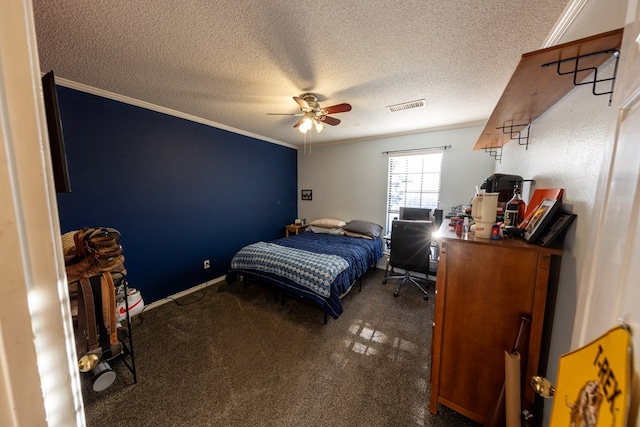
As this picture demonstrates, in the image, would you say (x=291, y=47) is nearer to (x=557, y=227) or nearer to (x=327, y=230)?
(x=557, y=227)

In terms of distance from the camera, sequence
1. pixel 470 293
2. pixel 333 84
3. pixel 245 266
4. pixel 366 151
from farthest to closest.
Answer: pixel 366 151 → pixel 245 266 → pixel 333 84 → pixel 470 293

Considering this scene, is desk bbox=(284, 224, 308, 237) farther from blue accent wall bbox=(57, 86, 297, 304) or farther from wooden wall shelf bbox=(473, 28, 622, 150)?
wooden wall shelf bbox=(473, 28, 622, 150)

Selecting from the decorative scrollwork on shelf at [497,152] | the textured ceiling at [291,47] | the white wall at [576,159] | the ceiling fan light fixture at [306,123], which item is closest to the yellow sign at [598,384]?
the white wall at [576,159]

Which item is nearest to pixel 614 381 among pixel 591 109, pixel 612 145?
pixel 612 145

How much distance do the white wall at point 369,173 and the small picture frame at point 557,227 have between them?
98.7 inches

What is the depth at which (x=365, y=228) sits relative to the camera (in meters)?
3.90

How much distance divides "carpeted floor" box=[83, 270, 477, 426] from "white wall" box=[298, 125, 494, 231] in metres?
1.87

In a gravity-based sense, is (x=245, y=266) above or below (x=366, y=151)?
below

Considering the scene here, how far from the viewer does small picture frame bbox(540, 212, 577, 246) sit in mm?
1022

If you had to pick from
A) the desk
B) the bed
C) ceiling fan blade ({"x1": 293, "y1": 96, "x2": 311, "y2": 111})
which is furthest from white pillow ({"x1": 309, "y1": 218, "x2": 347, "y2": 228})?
ceiling fan blade ({"x1": 293, "y1": 96, "x2": 311, "y2": 111})

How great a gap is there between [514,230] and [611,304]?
0.97 meters

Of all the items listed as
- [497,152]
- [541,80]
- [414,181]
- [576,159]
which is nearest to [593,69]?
[541,80]

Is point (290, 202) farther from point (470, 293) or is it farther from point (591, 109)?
point (591, 109)

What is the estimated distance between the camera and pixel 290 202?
491cm
